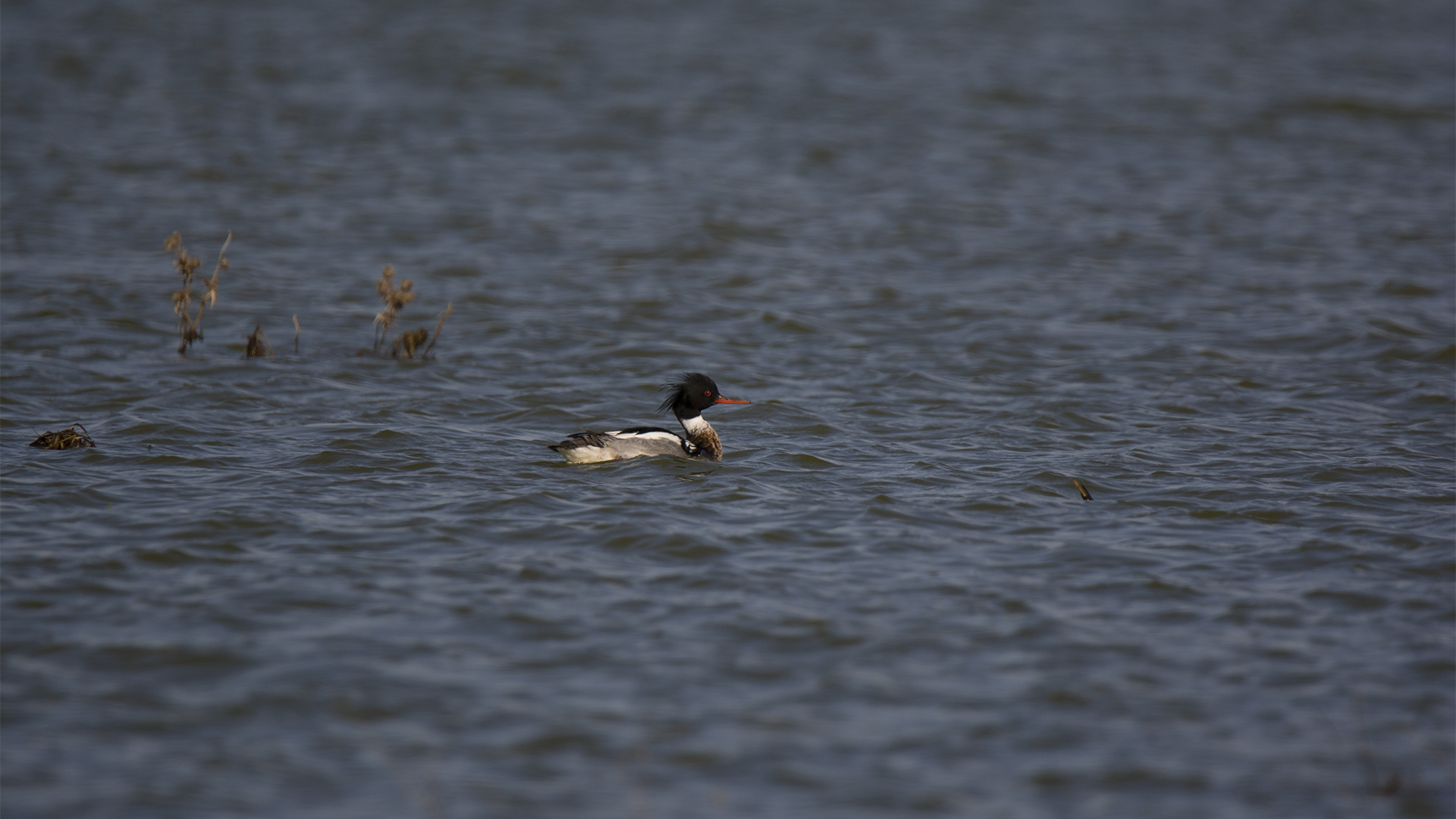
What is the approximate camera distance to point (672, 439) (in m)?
9.97

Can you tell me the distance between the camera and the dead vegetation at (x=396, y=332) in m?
11.7

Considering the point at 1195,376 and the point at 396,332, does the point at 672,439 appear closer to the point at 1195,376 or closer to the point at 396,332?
the point at 396,332

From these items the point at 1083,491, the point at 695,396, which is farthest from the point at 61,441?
the point at 1083,491

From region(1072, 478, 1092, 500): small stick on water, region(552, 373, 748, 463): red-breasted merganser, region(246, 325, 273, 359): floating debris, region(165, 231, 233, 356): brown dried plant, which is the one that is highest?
region(165, 231, 233, 356): brown dried plant

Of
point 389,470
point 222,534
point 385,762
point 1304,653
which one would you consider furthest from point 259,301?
point 1304,653

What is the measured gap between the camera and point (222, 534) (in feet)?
25.6

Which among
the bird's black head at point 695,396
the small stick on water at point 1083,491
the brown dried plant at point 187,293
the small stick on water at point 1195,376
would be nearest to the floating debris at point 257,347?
the brown dried plant at point 187,293

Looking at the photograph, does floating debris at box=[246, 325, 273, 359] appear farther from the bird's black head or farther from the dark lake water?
the bird's black head

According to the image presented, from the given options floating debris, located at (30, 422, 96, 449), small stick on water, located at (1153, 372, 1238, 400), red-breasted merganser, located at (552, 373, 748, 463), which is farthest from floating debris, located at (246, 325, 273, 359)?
small stick on water, located at (1153, 372, 1238, 400)

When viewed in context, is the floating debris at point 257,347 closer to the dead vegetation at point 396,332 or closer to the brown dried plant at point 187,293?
the brown dried plant at point 187,293

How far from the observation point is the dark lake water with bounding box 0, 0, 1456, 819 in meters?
5.72

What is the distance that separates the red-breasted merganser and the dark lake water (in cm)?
20

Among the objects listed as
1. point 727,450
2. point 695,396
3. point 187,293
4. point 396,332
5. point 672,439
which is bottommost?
point 727,450

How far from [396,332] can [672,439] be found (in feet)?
13.7
